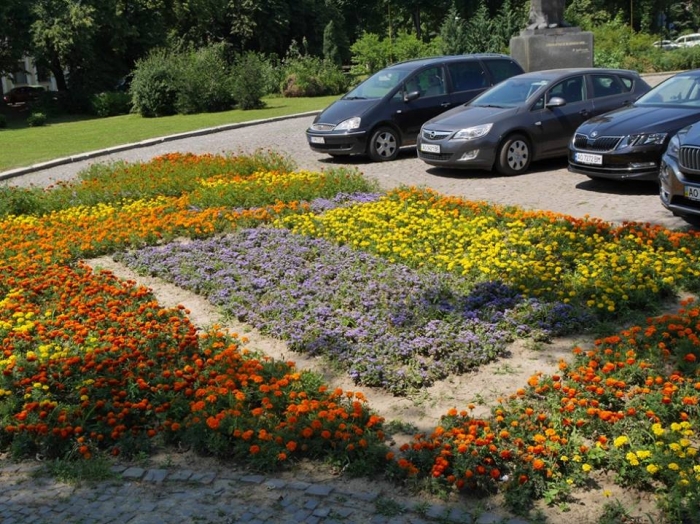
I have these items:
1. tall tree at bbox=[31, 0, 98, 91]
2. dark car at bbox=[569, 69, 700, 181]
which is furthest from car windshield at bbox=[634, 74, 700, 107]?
tall tree at bbox=[31, 0, 98, 91]

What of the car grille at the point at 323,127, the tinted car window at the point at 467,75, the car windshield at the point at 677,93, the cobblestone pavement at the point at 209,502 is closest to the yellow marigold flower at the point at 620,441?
the cobblestone pavement at the point at 209,502

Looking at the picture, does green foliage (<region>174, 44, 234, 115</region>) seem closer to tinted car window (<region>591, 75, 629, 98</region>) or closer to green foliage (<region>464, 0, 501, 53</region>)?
green foliage (<region>464, 0, 501, 53</region>)

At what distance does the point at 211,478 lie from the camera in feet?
15.7

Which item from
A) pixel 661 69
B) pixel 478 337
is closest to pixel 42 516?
pixel 478 337

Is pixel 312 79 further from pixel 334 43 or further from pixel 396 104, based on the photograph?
pixel 396 104

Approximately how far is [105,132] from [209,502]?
23600 millimetres

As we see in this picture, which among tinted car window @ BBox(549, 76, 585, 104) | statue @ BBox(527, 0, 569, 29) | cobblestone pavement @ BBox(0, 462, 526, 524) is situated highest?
statue @ BBox(527, 0, 569, 29)

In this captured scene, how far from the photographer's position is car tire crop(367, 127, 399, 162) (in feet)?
53.1

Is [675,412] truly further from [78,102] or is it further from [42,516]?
[78,102]

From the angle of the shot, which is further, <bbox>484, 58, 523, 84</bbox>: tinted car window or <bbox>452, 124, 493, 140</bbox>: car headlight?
<bbox>484, 58, 523, 84</bbox>: tinted car window

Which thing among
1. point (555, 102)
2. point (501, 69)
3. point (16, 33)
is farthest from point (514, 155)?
point (16, 33)

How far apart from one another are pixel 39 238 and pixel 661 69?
113ft

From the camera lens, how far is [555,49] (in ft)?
71.7

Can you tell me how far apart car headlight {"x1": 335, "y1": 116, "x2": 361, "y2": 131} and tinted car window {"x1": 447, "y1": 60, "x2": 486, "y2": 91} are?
2.34 meters
